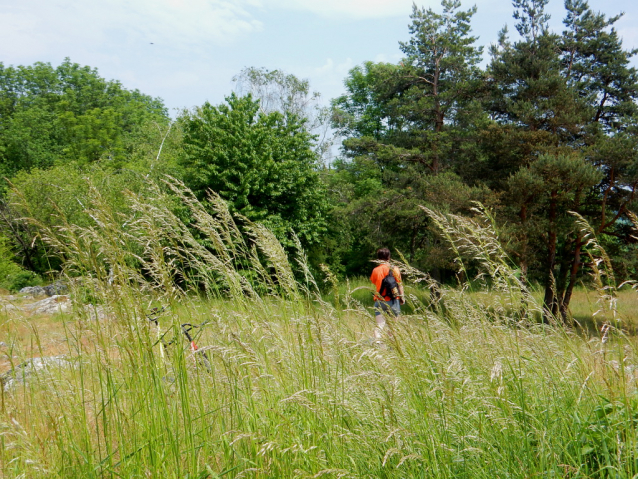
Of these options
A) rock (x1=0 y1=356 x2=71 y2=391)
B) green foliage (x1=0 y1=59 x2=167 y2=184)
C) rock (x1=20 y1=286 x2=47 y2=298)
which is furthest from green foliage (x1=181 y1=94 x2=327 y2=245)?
rock (x1=0 y1=356 x2=71 y2=391)

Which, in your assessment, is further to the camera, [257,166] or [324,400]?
[257,166]

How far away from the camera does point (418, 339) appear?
215 cm

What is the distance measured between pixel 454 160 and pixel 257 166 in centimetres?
866

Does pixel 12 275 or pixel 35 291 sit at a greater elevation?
pixel 12 275

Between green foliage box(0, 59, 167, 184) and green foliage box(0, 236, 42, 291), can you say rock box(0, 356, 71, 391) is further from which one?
green foliage box(0, 59, 167, 184)

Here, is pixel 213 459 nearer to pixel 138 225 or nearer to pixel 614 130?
pixel 138 225

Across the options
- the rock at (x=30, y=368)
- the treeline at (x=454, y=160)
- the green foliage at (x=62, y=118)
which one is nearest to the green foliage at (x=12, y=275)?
the treeline at (x=454, y=160)

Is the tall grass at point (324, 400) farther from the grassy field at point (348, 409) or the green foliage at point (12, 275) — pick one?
the green foliage at point (12, 275)

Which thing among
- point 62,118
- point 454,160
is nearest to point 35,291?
point 62,118

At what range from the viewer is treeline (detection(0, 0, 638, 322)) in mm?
16047

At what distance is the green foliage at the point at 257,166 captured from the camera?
792 inches

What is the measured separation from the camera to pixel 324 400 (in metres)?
2.00

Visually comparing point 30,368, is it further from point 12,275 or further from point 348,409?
point 12,275

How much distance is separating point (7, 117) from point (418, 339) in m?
41.5
